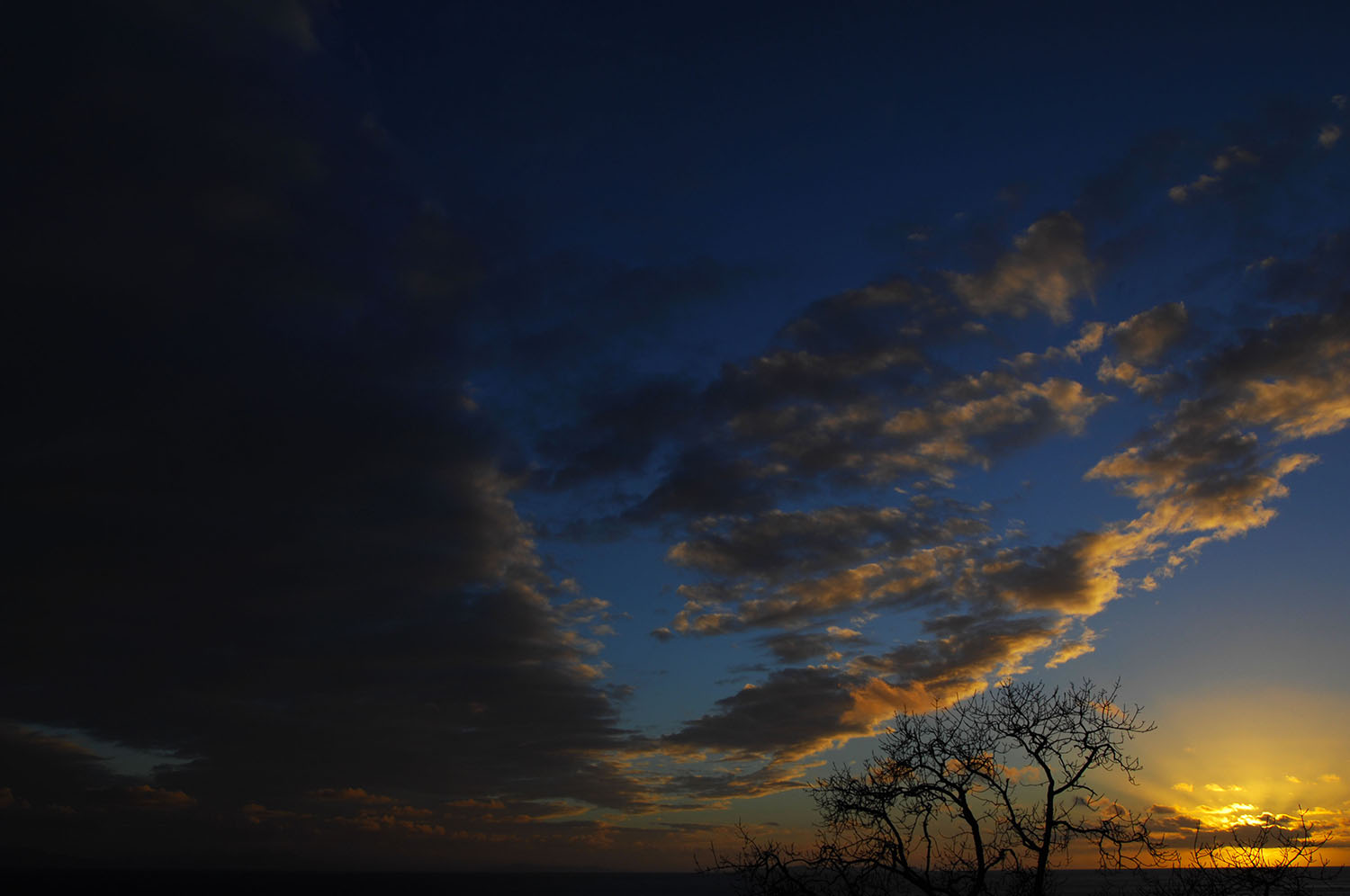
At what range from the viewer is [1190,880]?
1321 centimetres

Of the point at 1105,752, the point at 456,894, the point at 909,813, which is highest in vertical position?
the point at 1105,752

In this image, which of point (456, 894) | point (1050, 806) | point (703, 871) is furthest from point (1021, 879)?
point (456, 894)

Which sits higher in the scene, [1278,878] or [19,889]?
[1278,878]

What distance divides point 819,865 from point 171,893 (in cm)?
21439

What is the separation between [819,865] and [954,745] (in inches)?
130

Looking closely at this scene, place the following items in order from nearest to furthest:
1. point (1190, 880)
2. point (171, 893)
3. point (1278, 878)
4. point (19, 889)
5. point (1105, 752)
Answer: point (1278, 878) → point (1190, 880) → point (1105, 752) → point (171, 893) → point (19, 889)

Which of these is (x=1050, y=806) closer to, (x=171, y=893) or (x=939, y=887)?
(x=939, y=887)

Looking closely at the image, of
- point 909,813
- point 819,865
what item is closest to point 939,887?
point 909,813

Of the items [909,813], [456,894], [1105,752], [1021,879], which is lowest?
[456,894]

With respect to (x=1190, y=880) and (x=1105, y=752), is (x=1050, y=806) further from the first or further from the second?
(x=1190, y=880)

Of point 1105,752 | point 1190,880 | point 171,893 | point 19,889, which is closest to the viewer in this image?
point 1190,880

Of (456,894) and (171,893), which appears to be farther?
(456,894)

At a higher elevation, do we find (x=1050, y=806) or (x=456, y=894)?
(x=1050, y=806)

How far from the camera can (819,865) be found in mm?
13398
